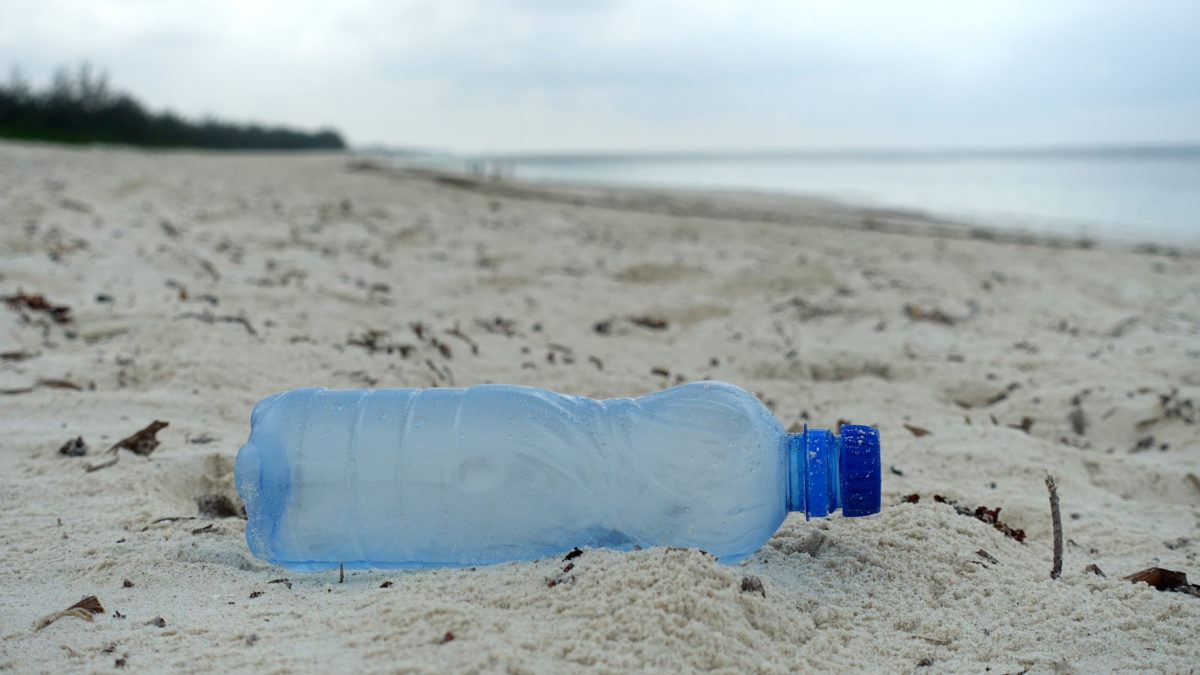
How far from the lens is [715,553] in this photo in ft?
5.40

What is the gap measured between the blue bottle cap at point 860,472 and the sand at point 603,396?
0.52 ft

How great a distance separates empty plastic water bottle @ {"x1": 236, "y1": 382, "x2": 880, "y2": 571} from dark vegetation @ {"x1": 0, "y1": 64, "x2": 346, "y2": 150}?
19.6 metres

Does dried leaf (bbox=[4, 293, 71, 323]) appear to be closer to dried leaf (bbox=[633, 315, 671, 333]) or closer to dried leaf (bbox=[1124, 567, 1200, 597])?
dried leaf (bbox=[633, 315, 671, 333])

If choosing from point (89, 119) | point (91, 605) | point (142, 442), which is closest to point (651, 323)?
point (142, 442)

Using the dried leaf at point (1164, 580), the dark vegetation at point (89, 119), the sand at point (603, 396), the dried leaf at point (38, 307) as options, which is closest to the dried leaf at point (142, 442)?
the sand at point (603, 396)

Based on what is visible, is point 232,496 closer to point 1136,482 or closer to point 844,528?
point 844,528

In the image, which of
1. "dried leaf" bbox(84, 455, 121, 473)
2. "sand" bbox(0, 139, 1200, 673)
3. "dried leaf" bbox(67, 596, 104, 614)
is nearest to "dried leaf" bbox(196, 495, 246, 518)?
"sand" bbox(0, 139, 1200, 673)

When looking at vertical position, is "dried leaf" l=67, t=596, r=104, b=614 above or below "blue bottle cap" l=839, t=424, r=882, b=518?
below

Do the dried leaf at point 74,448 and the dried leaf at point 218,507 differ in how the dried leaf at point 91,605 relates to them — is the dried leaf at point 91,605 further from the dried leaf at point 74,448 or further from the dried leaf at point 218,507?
the dried leaf at point 74,448

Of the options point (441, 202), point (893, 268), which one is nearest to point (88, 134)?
point (441, 202)

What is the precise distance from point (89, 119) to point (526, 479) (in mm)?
23969

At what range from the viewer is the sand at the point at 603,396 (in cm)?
134

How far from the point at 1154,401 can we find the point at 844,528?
1.61 metres

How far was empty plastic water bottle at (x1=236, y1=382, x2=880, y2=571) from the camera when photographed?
164cm
